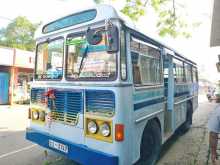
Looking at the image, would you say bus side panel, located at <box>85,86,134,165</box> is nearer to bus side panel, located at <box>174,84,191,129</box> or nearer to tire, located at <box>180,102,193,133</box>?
bus side panel, located at <box>174,84,191,129</box>

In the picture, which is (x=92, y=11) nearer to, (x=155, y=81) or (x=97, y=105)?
(x=97, y=105)

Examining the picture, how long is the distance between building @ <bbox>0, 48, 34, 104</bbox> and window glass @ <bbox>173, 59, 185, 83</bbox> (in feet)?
44.8

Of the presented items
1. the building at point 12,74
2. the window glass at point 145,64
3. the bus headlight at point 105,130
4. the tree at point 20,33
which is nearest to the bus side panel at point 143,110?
the window glass at point 145,64

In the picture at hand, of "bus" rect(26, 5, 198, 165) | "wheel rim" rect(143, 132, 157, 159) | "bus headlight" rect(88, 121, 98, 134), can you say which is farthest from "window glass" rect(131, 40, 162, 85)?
"wheel rim" rect(143, 132, 157, 159)

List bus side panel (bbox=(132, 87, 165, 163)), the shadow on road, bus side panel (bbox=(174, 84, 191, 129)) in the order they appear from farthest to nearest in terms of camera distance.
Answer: bus side panel (bbox=(174, 84, 191, 129)) → the shadow on road → bus side panel (bbox=(132, 87, 165, 163))

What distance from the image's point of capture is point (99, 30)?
407 centimetres

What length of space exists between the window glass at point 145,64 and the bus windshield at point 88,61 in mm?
487

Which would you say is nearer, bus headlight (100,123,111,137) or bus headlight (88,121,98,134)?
bus headlight (100,123,111,137)

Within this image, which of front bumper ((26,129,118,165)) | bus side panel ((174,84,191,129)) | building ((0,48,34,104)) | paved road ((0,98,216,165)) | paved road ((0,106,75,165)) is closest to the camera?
front bumper ((26,129,118,165))

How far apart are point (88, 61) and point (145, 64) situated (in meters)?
1.13

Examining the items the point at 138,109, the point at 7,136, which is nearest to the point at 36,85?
the point at 138,109

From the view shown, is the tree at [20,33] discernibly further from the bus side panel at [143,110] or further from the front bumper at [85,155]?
the front bumper at [85,155]

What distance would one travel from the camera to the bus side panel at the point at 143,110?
4234 mm

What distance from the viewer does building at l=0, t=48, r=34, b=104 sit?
18819 mm
